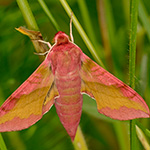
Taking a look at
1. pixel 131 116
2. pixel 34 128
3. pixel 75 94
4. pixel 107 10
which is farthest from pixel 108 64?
pixel 131 116

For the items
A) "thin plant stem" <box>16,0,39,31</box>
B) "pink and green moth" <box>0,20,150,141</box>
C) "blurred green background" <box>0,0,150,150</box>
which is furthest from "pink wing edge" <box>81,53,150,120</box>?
"blurred green background" <box>0,0,150,150</box>

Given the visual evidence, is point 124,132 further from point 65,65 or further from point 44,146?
point 65,65

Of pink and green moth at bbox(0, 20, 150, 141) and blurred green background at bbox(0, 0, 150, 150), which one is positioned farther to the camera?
blurred green background at bbox(0, 0, 150, 150)

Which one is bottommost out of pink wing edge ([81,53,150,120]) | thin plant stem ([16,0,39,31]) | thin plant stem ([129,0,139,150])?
Answer: pink wing edge ([81,53,150,120])

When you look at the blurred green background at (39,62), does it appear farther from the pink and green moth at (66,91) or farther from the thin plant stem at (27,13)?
the thin plant stem at (27,13)

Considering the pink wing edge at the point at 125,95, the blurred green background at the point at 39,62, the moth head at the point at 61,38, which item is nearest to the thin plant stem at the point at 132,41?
the pink wing edge at the point at 125,95

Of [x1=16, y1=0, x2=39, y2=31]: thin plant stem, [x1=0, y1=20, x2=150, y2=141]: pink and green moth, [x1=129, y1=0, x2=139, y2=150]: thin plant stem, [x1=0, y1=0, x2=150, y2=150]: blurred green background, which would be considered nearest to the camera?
[x1=129, y1=0, x2=139, y2=150]: thin plant stem

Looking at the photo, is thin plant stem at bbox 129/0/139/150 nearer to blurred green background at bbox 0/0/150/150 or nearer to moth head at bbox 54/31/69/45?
moth head at bbox 54/31/69/45

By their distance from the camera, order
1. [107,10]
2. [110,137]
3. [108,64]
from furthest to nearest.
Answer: [110,137]
[108,64]
[107,10]
